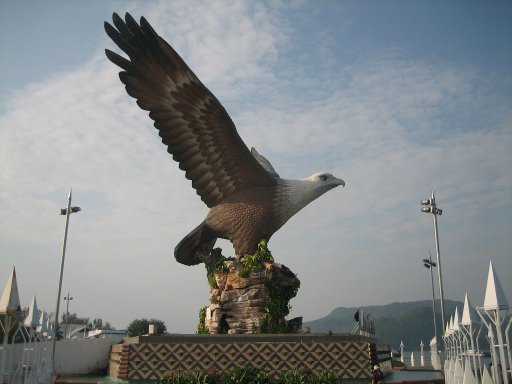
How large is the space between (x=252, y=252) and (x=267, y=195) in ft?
5.28

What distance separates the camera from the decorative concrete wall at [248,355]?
440 inches

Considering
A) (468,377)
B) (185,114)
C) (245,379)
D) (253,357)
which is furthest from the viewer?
(185,114)

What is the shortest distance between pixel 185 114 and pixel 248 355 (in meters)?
6.29

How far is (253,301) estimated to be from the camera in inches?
494

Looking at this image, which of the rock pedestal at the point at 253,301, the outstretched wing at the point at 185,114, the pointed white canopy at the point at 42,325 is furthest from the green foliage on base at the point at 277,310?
the pointed white canopy at the point at 42,325

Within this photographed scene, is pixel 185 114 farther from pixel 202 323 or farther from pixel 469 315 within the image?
pixel 469 315

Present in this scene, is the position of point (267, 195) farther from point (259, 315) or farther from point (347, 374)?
point (347, 374)

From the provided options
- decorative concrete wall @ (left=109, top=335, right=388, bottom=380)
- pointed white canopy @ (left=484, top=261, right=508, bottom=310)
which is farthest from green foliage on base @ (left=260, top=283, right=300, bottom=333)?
pointed white canopy @ (left=484, top=261, right=508, bottom=310)

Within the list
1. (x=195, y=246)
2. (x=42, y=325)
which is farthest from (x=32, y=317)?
(x=195, y=246)

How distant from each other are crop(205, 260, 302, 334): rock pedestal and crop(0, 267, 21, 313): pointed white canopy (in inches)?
200

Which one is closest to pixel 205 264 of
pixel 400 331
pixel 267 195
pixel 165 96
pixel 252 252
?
pixel 252 252

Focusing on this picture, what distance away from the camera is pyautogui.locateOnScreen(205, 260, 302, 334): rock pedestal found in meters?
12.5

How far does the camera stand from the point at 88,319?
5862 centimetres

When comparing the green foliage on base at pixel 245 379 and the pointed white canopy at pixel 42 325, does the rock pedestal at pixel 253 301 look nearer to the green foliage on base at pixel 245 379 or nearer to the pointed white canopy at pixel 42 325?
the green foliage on base at pixel 245 379
